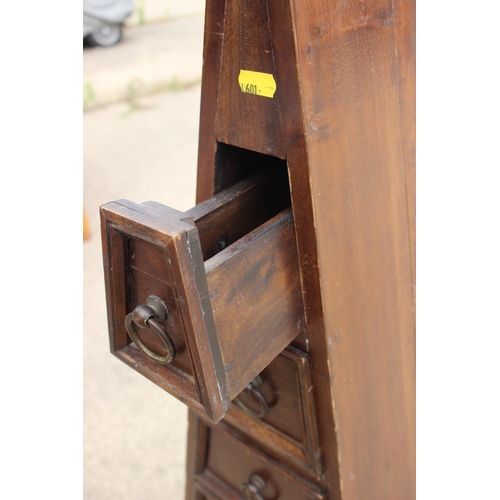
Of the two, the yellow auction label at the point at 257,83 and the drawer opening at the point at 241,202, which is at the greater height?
the yellow auction label at the point at 257,83

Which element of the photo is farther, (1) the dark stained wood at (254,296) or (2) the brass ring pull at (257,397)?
(2) the brass ring pull at (257,397)

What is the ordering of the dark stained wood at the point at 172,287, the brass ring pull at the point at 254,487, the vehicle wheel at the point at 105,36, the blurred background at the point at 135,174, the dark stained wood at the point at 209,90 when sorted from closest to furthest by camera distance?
the dark stained wood at the point at 172,287 → the dark stained wood at the point at 209,90 → the brass ring pull at the point at 254,487 → the blurred background at the point at 135,174 → the vehicle wheel at the point at 105,36

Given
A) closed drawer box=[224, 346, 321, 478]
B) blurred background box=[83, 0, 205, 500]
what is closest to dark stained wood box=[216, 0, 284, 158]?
closed drawer box=[224, 346, 321, 478]

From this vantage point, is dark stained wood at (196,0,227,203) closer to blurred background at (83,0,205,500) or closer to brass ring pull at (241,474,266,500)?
brass ring pull at (241,474,266,500)

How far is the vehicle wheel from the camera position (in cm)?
425

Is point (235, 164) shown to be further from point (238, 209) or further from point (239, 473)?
point (239, 473)

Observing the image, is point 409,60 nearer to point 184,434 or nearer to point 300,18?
point 300,18

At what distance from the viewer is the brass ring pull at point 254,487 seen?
808 mm

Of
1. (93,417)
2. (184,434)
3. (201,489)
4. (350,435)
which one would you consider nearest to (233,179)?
(350,435)

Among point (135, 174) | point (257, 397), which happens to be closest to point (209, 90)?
point (257, 397)

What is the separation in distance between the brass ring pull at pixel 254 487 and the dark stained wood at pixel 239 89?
513 mm

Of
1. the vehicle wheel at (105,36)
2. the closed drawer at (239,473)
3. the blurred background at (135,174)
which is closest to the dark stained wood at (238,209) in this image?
the closed drawer at (239,473)

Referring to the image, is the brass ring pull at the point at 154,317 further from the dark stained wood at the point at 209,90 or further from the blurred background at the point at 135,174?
the blurred background at the point at 135,174

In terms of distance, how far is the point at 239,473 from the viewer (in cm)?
86
